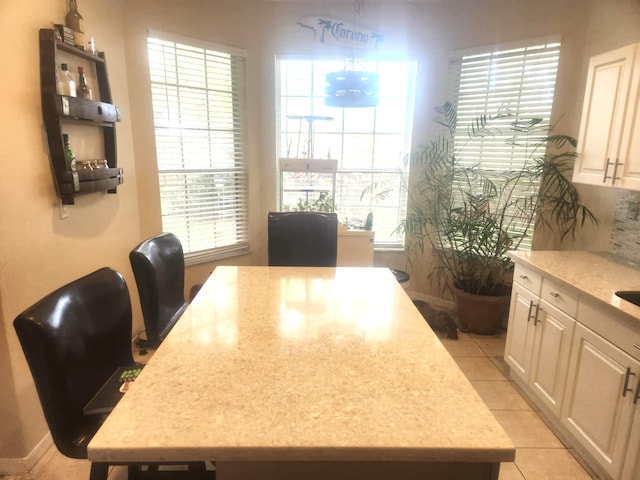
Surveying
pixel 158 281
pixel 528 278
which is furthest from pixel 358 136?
pixel 158 281

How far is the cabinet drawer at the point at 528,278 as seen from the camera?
2.29 metres

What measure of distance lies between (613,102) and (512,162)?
1166 mm

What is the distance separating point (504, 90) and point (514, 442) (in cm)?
266

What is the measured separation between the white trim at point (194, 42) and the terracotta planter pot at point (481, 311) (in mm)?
2855

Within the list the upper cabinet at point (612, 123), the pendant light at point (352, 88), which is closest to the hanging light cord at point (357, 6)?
the pendant light at point (352, 88)

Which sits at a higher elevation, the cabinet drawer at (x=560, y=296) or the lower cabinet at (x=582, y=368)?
the cabinet drawer at (x=560, y=296)

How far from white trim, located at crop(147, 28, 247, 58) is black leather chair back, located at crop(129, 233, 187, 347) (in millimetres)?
1810

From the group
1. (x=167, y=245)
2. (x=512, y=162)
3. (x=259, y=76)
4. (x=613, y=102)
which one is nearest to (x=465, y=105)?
(x=512, y=162)

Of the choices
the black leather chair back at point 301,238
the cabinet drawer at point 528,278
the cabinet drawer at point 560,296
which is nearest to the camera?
the cabinet drawer at point 560,296

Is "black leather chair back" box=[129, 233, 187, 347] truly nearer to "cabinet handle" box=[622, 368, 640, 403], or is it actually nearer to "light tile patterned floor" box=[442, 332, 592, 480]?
"light tile patterned floor" box=[442, 332, 592, 480]

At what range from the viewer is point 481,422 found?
37.2 inches

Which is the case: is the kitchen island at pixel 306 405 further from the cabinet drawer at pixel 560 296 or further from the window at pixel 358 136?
the window at pixel 358 136

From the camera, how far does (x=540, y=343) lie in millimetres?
2266

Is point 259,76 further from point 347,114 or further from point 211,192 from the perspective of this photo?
point 211,192
